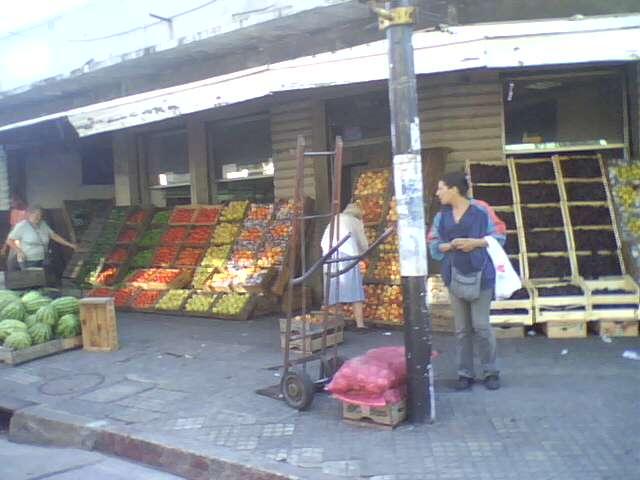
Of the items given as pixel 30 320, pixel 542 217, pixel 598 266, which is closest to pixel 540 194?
pixel 542 217

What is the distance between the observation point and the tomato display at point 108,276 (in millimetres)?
11938

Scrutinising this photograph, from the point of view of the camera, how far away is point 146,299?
429 inches

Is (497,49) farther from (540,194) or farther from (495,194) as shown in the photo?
(540,194)

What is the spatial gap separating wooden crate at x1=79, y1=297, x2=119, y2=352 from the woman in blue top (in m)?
4.41

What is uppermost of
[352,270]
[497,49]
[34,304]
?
[497,49]

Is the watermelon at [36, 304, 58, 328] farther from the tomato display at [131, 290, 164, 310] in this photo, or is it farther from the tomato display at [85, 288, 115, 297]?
the tomato display at [85, 288, 115, 297]

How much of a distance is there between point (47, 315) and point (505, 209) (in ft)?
19.8

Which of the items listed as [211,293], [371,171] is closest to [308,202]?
[371,171]

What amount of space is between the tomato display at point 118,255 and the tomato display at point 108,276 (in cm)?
18

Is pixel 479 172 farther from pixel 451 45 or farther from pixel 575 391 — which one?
pixel 575 391

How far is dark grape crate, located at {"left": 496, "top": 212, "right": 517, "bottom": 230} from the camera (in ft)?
27.8

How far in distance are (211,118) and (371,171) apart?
390 centimetres

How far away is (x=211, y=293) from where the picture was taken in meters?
10.4

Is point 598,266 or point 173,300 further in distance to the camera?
point 173,300
